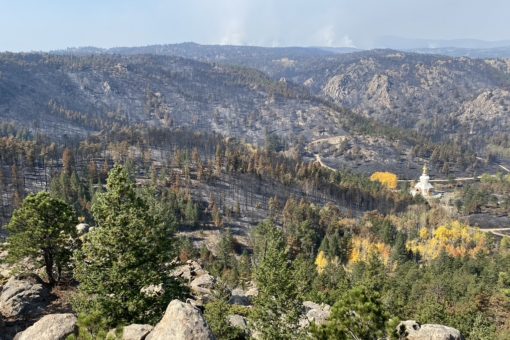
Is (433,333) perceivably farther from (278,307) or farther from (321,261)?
(321,261)

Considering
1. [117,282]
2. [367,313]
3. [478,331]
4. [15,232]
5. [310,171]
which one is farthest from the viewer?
[310,171]

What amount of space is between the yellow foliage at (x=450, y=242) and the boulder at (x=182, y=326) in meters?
115

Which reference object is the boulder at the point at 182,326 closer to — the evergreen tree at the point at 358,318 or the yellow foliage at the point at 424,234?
the evergreen tree at the point at 358,318

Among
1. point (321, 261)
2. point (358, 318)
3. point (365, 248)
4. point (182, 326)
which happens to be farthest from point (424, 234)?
point (182, 326)

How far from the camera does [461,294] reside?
8156cm

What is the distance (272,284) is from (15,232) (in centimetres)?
2827

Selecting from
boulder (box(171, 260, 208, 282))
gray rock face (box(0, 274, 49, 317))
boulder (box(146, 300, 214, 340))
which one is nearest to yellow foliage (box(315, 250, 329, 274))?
boulder (box(171, 260, 208, 282))

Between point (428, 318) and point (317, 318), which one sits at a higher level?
point (317, 318)

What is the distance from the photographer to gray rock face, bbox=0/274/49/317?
129ft

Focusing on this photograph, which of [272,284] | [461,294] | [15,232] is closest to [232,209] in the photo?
[461,294]

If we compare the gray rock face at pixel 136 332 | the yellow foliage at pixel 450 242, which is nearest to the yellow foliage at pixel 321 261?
the yellow foliage at pixel 450 242

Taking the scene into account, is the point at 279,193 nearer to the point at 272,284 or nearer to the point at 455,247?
the point at 455,247

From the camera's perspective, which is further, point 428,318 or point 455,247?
point 455,247

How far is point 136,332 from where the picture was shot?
2556 centimetres
